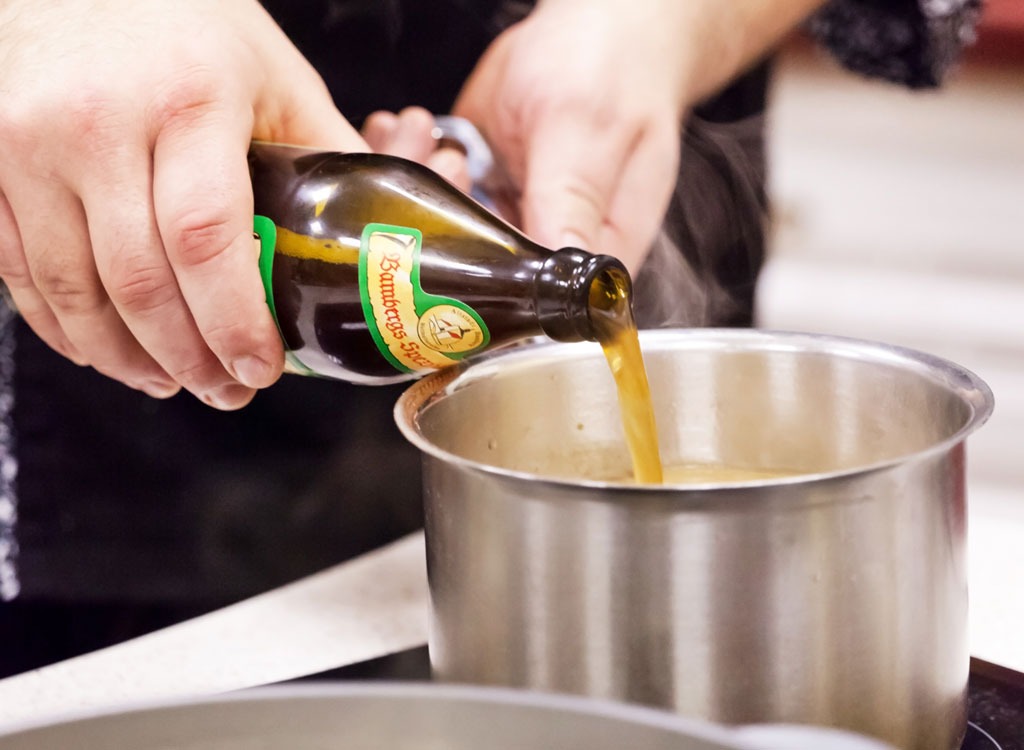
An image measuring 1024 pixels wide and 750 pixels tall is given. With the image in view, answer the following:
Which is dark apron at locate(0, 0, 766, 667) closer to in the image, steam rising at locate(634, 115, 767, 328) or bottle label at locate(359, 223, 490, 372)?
steam rising at locate(634, 115, 767, 328)

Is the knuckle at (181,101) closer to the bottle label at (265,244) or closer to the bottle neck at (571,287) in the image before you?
the bottle label at (265,244)

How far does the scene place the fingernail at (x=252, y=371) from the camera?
2.93 ft

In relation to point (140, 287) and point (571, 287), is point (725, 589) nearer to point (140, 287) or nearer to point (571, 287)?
point (571, 287)

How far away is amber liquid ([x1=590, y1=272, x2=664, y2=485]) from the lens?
2.74 ft

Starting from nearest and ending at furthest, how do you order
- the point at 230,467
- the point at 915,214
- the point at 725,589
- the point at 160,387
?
the point at 725,589, the point at 160,387, the point at 230,467, the point at 915,214

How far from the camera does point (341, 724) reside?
43 cm

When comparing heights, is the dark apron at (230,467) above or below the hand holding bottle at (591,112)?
below

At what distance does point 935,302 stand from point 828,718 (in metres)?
3.30

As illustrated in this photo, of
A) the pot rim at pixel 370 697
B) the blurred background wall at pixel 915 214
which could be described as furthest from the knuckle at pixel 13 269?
the blurred background wall at pixel 915 214

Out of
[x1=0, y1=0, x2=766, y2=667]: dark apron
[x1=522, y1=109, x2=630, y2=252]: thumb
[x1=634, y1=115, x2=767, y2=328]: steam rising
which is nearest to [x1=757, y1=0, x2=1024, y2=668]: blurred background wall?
[x1=634, y1=115, x2=767, y2=328]: steam rising

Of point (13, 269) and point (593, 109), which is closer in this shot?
point (13, 269)

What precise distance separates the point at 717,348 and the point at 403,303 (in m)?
0.25

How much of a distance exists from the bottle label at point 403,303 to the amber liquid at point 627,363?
92mm

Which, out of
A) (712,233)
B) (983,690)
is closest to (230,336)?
(983,690)
